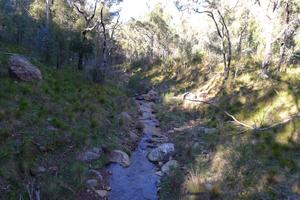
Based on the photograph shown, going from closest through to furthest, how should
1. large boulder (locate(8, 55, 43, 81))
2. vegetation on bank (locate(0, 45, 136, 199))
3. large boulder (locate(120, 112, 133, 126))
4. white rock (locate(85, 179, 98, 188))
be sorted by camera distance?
vegetation on bank (locate(0, 45, 136, 199))
white rock (locate(85, 179, 98, 188))
large boulder (locate(8, 55, 43, 81))
large boulder (locate(120, 112, 133, 126))

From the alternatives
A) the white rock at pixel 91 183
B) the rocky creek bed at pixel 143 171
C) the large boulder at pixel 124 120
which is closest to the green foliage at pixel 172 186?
the rocky creek bed at pixel 143 171

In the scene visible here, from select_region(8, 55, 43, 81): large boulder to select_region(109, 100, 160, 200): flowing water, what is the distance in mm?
4975

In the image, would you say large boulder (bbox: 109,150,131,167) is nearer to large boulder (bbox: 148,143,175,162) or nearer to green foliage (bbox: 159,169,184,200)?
large boulder (bbox: 148,143,175,162)

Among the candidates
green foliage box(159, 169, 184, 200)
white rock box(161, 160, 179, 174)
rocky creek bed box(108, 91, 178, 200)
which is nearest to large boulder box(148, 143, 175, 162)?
rocky creek bed box(108, 91, 178, 200)

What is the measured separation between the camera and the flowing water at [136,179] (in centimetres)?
735

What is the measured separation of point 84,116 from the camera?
10555mm

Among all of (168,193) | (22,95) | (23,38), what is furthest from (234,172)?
(23,38)

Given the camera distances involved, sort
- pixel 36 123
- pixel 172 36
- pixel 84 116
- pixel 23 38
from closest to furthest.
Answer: pixel 36 123, pixel 84 116, pixel 23 38, pixel 172 36

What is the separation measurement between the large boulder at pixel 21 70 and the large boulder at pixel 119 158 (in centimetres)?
474

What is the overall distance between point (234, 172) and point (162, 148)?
3.23 metres

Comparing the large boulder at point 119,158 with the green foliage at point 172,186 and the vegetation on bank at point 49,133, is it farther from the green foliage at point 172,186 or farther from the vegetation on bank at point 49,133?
the green foliage at point 172,186

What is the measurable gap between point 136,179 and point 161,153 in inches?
65.3

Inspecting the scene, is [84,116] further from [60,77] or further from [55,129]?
[60,77]

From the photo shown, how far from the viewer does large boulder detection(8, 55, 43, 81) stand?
430 inches
